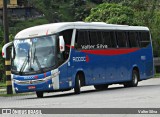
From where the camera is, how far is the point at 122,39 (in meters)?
32.0

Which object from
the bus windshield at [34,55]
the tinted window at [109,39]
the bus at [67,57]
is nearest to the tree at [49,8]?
the bus at [67,57]

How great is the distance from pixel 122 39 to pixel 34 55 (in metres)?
7.60

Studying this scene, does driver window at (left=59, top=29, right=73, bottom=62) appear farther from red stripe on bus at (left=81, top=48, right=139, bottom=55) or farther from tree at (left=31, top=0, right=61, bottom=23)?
tree at (left=31, top=0, right=61, bottom=23)

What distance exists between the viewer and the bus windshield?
25.7m

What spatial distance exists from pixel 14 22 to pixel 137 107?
71.8 metres

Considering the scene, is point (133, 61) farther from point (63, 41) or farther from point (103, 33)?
point (63, 41)

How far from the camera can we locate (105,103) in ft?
63.9

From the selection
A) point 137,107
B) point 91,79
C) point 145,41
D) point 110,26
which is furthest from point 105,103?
Result: point 145,41

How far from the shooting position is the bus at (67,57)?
→ 25.7 meters

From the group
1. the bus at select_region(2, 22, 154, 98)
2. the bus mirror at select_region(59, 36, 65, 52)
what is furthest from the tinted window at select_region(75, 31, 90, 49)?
the bus mirror at select_region(59, 36, 65, 52)

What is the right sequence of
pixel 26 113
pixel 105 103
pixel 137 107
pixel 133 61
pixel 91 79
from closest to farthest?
1. pixel 26 113
2. pixel 137 107
3. pixel 105 103
4. pixel 91 79
5. pixel 133 61

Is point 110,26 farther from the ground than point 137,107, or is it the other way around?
point 110,26

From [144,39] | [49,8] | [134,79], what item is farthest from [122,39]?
[49,8]

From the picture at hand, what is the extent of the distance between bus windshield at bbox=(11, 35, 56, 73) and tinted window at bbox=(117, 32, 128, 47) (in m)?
6.57
